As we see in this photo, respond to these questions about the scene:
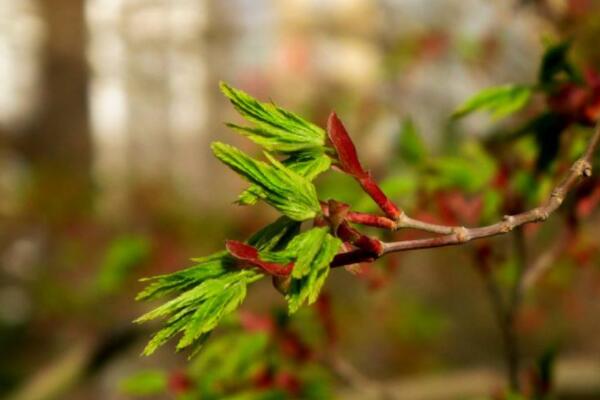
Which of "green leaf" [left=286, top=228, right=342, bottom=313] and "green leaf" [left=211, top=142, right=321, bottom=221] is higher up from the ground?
"green leaf" [left=211, top=142, right=321, bottom=221]

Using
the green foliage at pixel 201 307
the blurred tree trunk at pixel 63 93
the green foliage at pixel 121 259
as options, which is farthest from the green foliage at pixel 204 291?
the blurred tree trunk at pixel 63 93

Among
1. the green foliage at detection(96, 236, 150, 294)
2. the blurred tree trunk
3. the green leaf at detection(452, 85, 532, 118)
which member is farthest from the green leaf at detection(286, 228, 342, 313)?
the blurred tree trunk

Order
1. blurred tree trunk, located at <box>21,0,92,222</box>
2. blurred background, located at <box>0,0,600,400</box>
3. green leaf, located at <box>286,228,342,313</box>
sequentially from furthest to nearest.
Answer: blurred tree trunk, located at <box>21,0,92,222</box>, blurred background, located at <box>0,0,600,400</box>, green leaf, located at <box>286,228,342,313</box>

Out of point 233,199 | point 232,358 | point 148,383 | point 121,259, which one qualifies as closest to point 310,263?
point 232,358

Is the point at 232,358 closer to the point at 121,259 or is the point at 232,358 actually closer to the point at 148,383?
the point at 148,383

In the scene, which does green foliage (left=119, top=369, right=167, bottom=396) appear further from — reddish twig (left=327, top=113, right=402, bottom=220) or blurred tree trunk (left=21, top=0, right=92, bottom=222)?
blurred tree trunk (left=21, top=0, right=92, bottom=222)

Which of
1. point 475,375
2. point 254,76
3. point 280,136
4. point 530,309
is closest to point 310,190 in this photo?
point 280,136

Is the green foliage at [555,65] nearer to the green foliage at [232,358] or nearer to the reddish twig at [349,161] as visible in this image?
the reddish twig at [349,161]

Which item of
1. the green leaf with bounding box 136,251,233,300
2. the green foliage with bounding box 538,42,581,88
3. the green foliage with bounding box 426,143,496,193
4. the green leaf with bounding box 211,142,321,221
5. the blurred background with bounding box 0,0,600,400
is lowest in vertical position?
the blurred background with bounding box 0,0,600,400
